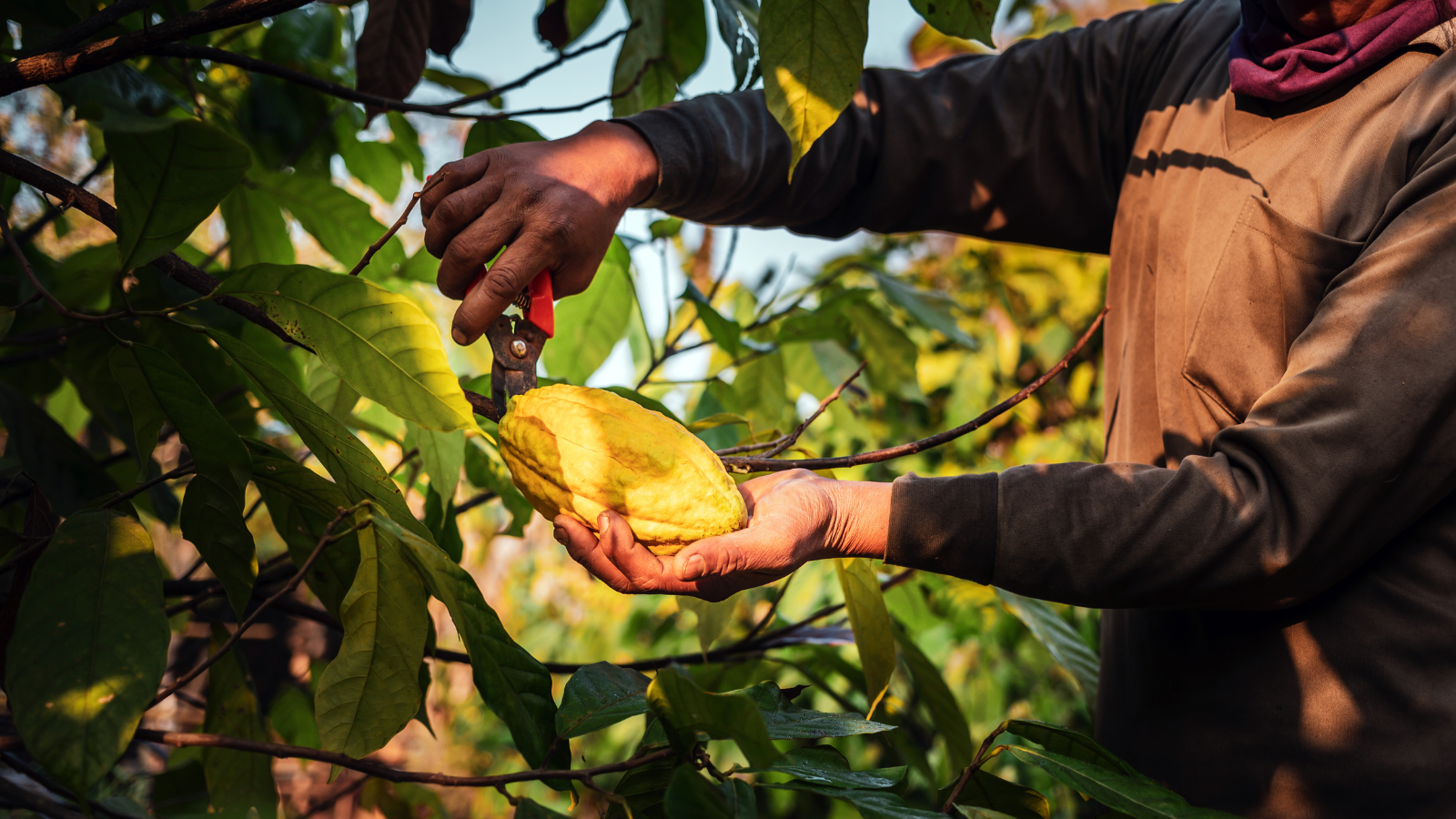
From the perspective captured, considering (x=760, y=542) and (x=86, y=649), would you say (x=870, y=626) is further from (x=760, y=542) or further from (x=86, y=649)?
(x=86, y=649)

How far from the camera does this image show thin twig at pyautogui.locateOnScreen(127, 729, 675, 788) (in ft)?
2.27

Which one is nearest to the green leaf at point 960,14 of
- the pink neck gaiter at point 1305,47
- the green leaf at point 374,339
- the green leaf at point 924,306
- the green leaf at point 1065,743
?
the pink neck gaiter at point 1305,47

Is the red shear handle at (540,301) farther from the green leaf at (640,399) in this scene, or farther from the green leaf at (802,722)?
the green leaf at (802,722)

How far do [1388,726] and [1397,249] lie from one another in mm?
520

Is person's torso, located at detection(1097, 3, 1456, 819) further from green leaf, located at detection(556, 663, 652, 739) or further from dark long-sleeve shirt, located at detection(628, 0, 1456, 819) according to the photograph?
green leaf, located at detection(556, 663, 652, 739)

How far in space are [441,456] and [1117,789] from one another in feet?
2.78

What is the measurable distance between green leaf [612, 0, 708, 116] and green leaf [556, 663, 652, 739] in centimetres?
86

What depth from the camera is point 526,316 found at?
1002 mm

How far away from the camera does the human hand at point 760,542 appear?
84 centimetres

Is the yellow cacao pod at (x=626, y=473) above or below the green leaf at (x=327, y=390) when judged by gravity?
below

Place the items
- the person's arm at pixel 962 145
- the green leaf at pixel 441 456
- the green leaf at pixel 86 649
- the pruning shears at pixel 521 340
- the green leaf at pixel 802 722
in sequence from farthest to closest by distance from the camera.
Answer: the person's arm at pixel 962 145
the green leaf at pixel 441 456
the pruning shears at pixel 521 340
the green leaf at pixel 802 722
the green leaf at pixel 86 649

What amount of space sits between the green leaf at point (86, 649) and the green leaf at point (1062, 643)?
1.13 meters

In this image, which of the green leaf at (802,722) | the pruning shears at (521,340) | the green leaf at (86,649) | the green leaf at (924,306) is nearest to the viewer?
the green leaf at (86,649)

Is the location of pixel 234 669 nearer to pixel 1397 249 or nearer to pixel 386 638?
pixel 386 638
